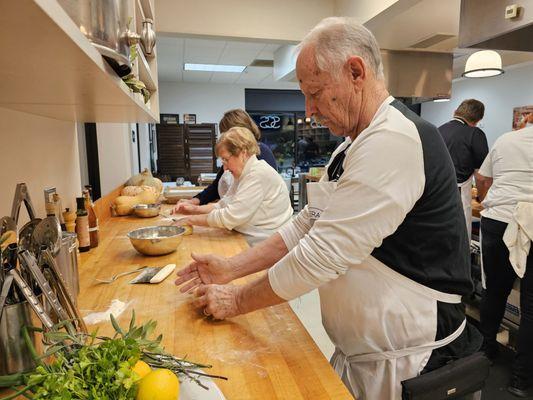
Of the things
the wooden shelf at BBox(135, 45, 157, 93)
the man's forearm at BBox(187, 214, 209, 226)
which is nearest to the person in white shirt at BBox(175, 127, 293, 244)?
the man's forearm at BBox(187, 214, 209, 226)

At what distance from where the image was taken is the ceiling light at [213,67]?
642 cm

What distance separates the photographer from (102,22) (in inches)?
28.0

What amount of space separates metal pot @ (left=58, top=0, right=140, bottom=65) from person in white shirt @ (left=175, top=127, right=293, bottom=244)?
118 centimetres

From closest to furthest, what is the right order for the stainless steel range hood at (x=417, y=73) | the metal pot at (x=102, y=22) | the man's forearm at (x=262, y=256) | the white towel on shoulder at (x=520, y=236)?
the metal pot at (x=102, y=22) < the man's forearm at (x=262, y=256) < the white towel on shoulder at (x=520, y=236) < the stainless steel range hood at (x=417, y=73)

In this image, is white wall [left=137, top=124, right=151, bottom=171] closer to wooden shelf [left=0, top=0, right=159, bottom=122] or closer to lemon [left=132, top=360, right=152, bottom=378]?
wooden shelf [left=0, top=0, right=159, bottom=122]

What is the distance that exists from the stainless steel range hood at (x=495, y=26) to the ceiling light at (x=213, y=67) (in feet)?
17.1

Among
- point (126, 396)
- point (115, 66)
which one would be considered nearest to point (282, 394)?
point (126, 396)

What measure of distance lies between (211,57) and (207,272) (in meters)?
5.28

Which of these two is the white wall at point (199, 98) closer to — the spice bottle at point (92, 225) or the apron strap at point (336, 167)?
the spice bottle at point (92, 225)

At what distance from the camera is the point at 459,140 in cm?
314

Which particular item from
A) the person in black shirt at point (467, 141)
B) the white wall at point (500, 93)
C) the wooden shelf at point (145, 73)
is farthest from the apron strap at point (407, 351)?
the white wall at point (500, 93)

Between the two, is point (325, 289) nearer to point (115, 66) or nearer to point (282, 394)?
point (282, 394)

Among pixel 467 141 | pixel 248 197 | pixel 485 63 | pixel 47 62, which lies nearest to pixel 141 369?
pixel 47 62

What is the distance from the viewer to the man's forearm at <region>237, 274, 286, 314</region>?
36.5 inches
